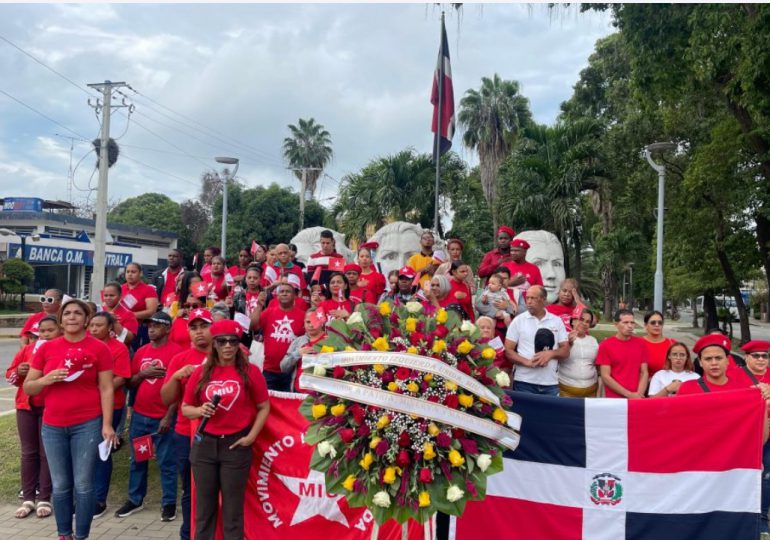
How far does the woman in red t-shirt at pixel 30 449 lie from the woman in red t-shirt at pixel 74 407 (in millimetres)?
976

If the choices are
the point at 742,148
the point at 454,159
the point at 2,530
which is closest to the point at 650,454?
the point at 2,530

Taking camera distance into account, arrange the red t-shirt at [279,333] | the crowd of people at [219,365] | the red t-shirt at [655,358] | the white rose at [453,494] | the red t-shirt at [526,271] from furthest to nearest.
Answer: the red t-shirt at [526,271] → the red t-shirt at [279,333] → the red t-shirt at [655,358] → the crowd of people at [219,365] → the white rose at [453,494]

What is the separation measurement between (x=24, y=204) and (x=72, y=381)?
149 feet

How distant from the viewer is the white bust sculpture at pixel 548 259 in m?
9.37

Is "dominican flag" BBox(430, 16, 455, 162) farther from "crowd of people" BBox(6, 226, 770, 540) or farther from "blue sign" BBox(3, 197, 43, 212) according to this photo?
"blue sign" BBox(3, 197, 43, 212)

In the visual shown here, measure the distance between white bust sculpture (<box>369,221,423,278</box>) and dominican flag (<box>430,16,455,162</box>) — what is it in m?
Answer: 3.13

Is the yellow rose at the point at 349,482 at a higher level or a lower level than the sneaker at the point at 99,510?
higher

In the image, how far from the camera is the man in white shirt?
509cm

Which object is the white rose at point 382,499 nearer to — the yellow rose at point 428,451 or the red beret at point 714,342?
the yellow rose at point 428,451

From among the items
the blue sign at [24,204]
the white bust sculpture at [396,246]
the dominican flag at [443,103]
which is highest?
the blue sign at [24,204]

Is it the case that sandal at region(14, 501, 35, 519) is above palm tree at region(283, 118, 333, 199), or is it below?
below

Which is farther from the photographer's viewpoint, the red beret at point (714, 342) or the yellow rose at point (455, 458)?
the red beret at point (714, 342)

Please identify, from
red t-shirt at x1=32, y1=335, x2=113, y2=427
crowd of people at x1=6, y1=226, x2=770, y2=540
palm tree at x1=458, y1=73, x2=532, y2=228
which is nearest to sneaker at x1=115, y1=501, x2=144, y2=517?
crowd of people at x1=6, y1=226, x2=770, y2=540

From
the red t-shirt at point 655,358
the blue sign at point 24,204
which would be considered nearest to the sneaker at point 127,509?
the red t-shirt at point 655,358
